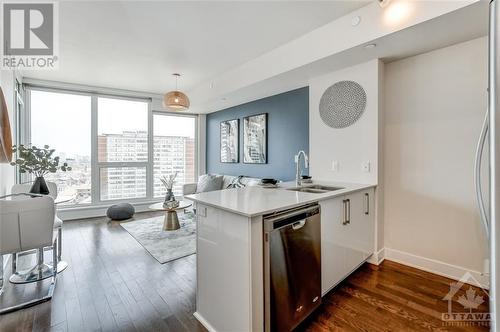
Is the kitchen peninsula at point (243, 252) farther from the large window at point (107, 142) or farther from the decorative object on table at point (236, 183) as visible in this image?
the large window at point (107, 142)

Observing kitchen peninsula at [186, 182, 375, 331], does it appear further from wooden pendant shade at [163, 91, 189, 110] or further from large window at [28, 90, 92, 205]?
large window at [28, 90, 92, 205]

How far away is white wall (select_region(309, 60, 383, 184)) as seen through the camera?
2.62 meters

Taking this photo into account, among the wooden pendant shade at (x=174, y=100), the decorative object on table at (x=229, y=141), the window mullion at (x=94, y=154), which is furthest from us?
the decorative object on table at (x=229, y=141)

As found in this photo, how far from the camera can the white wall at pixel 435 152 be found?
2225 mm

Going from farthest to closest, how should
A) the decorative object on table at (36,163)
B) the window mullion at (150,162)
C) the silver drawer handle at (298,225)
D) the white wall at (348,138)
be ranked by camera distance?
the window mullion at (150,162) → the white wall at (348,138) → the decorative object on table at (36,163) → the silver drawer handle at (298,225)

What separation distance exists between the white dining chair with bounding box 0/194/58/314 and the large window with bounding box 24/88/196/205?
10.1 feet

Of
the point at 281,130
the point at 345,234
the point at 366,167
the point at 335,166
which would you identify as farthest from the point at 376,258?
the point at 281,130

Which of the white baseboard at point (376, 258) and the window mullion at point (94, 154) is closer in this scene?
the white baseboard at point (376, 258)

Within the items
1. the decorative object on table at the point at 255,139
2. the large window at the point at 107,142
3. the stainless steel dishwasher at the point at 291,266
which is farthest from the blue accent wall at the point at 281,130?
the stainless steel dishwasher at the point at 291,266

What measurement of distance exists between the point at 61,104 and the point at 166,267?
4221mm

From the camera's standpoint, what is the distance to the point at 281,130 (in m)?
4.16

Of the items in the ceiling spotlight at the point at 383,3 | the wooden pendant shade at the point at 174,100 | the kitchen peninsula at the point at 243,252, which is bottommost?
the kitchen peninsula at the point at 243,252

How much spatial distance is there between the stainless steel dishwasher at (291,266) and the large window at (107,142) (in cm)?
483

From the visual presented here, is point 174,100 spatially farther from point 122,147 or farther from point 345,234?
point 345,234
